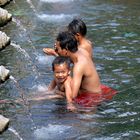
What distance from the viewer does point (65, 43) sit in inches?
304

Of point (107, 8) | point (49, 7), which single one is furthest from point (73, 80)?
point (49, 7)

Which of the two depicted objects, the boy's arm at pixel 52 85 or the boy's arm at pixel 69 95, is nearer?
the boy's arm at pixel 69 95

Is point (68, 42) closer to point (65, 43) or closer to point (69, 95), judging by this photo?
point (65, 43)

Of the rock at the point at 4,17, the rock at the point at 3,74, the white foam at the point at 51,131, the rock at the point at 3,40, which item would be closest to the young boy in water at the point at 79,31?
the rock at the point at 3,74

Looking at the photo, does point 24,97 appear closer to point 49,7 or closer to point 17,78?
point 17,78

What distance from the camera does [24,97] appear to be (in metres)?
8.12

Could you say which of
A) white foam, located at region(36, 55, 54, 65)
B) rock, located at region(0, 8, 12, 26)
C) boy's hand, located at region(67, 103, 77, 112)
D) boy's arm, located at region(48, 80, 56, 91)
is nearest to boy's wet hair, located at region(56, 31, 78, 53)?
boy's arm, located at region(48, 80, 56, 91)

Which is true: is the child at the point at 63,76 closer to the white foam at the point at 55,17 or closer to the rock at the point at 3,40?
the rock at the point at 3,40

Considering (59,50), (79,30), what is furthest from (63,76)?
(79,30)

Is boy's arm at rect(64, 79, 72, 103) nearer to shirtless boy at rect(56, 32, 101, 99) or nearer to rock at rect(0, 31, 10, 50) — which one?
shirtless boy at rect(56, 32, 101, 99)

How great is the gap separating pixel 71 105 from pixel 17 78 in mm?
1761

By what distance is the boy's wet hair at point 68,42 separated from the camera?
25.2 feet

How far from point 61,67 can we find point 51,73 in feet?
5.84

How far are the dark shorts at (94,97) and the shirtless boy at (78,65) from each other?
0.07m
